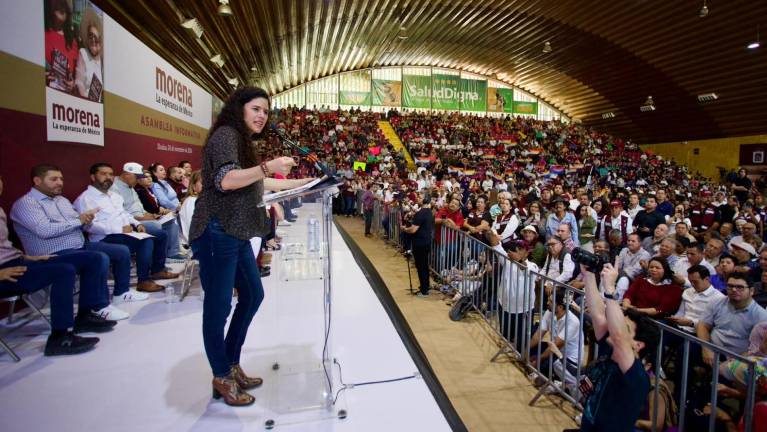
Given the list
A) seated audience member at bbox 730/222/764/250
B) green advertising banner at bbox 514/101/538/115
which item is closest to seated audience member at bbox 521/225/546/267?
seated audience member at bbox 730/222/764/250

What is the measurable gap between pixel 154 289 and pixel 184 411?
2.37m

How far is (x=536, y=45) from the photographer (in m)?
20.2

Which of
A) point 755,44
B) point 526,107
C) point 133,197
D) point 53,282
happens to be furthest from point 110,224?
point 526,107

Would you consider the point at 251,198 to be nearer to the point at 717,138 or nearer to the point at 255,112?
the point at 255,112

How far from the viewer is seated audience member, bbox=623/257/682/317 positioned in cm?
393

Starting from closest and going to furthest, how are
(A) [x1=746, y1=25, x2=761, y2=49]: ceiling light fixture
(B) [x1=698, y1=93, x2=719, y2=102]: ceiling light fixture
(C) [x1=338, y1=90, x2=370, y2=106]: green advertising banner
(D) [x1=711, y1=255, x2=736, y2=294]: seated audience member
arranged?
(D) [x1=711, y1=255, x2=736, y2=294]: seated audience member, (A) [x1=746, y1=25, x2=761, y2=49]: ceiling light fixture, (B) [x1=698, y1=93, x2=719, y2=102]: ceiling light fixture, (C) [x1=338, y1=90, x2=370, y2=106]: green advertising banner

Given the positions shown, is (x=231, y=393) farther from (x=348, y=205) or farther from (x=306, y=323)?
(x=348, y=205)

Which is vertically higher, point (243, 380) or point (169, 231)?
point (169, 231)

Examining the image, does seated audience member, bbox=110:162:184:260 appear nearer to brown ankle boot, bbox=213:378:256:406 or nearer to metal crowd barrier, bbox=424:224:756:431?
brown ankle boot, bbox=213:378:256:406

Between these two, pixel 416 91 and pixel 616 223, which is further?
pixel 416 91

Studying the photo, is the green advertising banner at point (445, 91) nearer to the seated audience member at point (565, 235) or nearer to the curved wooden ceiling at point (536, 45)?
the curved wooden ceiling at point (536, 45)

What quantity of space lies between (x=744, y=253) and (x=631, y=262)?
114 cm

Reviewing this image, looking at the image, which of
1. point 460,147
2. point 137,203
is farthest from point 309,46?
point 137,203

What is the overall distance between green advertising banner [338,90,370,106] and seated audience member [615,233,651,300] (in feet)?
76.6
